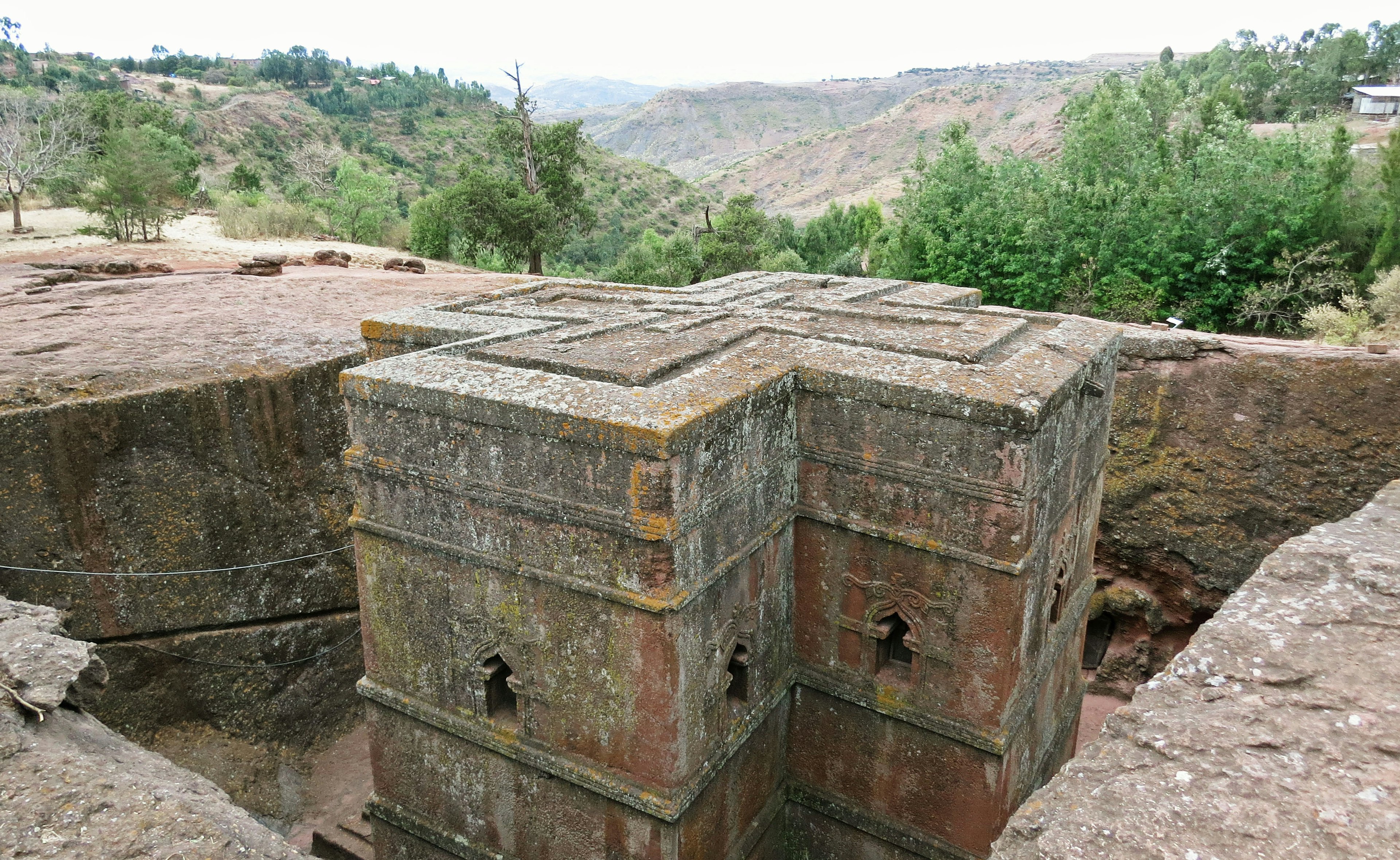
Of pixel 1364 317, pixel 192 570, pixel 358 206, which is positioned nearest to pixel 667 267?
pixel 358 206

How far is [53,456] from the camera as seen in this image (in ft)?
23.4

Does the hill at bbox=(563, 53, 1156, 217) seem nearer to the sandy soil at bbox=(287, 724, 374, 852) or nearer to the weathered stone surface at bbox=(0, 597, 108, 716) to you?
the sandy soil at bbox=(287, 724, 374, 852)

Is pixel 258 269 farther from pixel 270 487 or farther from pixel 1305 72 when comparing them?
pixel 1305 72

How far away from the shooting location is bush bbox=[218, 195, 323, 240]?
61.8 ft

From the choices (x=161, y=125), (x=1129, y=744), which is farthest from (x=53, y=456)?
(x=161, y=125)

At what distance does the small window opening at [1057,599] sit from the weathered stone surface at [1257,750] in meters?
2.21

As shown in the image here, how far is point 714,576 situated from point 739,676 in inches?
41.4

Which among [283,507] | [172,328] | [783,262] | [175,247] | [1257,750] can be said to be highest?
[175,247]

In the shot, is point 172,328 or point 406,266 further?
point 406,266

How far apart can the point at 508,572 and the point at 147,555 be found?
4.11m

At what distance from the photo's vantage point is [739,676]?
6105mm

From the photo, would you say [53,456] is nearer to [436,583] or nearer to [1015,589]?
[436,583]

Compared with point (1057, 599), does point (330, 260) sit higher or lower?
higher

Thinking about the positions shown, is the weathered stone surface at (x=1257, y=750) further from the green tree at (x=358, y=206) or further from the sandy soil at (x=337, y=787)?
the green tree at (x=358, y=206)
